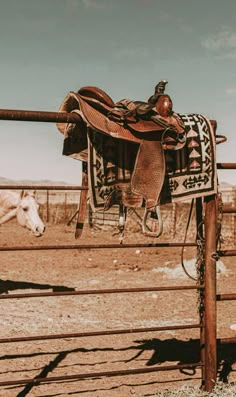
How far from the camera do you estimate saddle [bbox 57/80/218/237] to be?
108 inches

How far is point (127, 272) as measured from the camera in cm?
934

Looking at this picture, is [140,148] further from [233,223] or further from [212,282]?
[233,223]

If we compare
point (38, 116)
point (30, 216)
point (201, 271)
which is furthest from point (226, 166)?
point (30, 216)

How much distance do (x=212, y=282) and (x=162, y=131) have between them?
100 centimetres

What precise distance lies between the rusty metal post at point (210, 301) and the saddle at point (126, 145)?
14.5 inches

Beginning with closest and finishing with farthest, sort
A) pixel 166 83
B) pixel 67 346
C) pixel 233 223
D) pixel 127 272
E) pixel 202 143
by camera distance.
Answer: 1. pixel 202 143
2. pixel 166 83
3. pixel 67 346
4. pixel 127 272
5. pixel 233 223

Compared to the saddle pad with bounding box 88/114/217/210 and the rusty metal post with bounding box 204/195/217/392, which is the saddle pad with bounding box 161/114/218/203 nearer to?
the saddle pad with bounding box 88/114/217/210

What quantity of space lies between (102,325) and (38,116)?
334 centimetres

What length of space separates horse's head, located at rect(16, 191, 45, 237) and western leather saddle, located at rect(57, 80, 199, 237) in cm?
594

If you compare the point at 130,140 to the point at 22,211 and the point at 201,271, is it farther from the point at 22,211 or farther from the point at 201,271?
the point at 22,211

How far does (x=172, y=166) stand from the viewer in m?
2.94

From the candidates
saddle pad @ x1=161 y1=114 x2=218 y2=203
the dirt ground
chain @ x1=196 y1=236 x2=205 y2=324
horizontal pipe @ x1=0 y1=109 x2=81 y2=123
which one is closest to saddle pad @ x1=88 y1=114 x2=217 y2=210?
saddle pad @ x1=161 y1=114 x2=218 y2=203

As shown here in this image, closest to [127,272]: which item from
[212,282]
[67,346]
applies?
[67,346]

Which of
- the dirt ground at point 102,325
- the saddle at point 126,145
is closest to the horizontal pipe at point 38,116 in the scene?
the saddle at point 126,145
